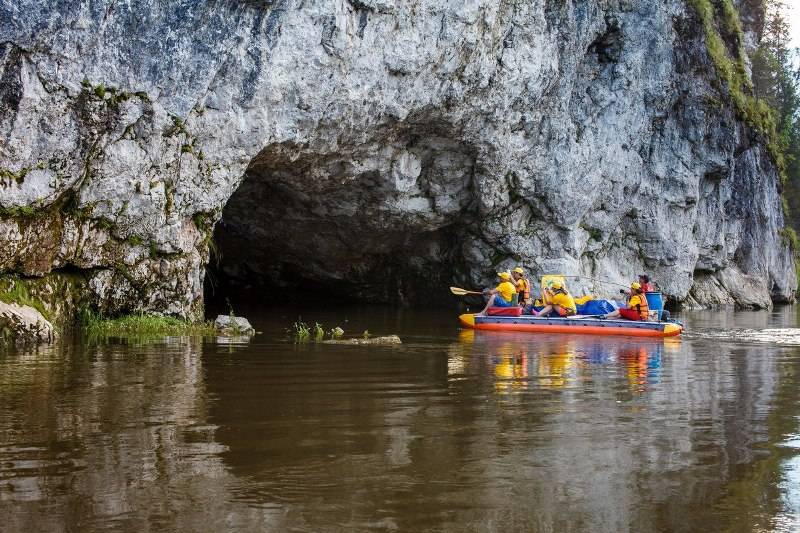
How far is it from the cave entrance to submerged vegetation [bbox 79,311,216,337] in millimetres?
3413

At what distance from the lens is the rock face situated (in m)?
14.0

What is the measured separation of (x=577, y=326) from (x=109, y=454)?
13.3 meters

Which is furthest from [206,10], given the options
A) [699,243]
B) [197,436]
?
[699,243]

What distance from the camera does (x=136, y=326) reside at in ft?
49.6

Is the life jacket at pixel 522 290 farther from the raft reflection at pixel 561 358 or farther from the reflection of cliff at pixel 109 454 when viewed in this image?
the reflection of cliff at pixel 109 454

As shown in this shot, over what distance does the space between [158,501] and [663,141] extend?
2665 centimetres

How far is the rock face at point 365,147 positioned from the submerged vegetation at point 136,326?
17.4 inches

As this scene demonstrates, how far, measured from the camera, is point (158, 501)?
527 cm

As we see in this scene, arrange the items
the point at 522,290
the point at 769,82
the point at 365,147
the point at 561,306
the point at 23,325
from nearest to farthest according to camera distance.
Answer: the point at 23,325 → the point at 561,306 → the point at 365,147 → the point at 522,290 → the point at 769,82

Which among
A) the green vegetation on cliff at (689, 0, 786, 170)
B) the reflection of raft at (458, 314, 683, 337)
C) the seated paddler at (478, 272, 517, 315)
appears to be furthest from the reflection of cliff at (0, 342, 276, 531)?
the green vegetation on cliff at (689, 0, 786, 170)

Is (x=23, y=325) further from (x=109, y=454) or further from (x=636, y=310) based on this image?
(x=636, y=310)

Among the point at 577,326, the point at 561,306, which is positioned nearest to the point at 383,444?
the point at 577,326

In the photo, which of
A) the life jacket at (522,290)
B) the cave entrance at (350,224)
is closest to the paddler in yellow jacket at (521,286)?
the life jacket at (522,290)

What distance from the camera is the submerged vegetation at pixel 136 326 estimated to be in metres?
14.6
